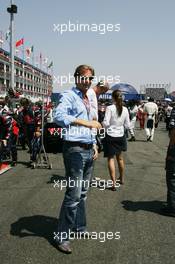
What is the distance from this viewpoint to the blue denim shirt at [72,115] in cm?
340

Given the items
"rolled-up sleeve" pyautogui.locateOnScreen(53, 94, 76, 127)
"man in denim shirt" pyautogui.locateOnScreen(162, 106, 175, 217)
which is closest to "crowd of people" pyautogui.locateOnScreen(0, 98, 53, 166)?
"man in denim shirt" pyautogui.locateOnScreen(162, 106, 175, 217)

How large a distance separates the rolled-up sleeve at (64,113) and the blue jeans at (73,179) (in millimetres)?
Result: 343

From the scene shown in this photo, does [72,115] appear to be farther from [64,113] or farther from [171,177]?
[171,177]

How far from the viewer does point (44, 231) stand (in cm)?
420

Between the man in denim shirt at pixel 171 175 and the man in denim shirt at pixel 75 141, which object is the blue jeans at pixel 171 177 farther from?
the man in denim shirt at pixel 75 141

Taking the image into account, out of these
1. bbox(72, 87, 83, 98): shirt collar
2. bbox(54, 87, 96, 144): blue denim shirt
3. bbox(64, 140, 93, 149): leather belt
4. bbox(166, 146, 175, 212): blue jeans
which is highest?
bbox(72, 87, 83, 98): shirt collar

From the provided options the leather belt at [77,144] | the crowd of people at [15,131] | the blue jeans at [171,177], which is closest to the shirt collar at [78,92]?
the leather belt at [77,144]

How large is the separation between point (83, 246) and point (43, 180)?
3.29 metres

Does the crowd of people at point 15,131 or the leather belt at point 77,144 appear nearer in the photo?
the leather belt at point 77,144

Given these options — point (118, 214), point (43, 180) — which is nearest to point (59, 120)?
point (118, 214)

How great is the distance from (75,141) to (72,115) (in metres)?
Result: 0.28

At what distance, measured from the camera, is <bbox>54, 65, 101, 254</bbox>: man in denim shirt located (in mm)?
3449

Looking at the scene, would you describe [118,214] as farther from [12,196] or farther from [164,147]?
[164,147]

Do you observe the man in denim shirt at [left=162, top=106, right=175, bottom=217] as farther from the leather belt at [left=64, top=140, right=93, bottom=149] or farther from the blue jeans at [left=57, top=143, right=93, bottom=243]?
the leather belt at [left=64, top=140, right=93, bottom=149]
